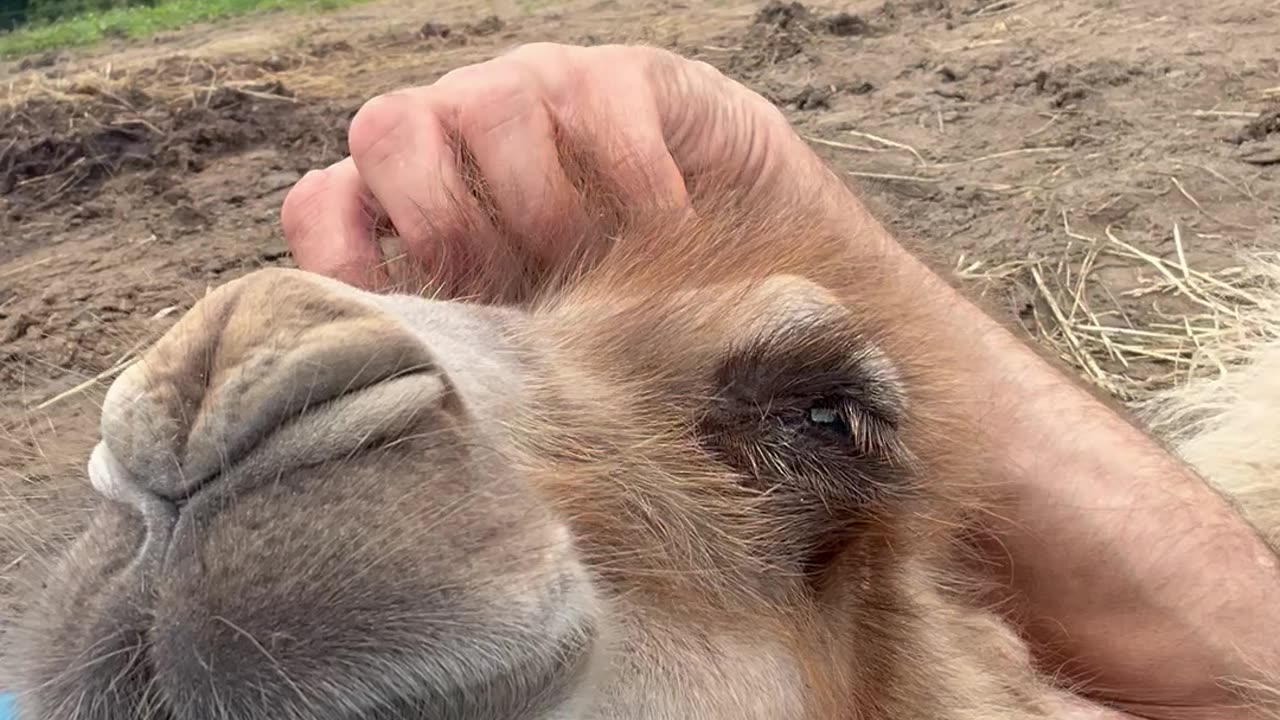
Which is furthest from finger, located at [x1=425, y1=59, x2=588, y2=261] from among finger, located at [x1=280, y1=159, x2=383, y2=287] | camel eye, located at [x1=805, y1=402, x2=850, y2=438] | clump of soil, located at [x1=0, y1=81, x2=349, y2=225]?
clump of soil, located at [x1=0, y1=81, x2=349, y2=225]

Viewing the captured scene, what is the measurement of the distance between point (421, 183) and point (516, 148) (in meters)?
0.15

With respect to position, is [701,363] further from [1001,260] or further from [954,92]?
[954,92]

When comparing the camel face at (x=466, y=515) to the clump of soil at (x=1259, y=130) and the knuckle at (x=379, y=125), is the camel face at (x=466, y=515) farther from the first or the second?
the clump of soil at (x=1259, y=130)

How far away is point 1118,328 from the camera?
3719 mm

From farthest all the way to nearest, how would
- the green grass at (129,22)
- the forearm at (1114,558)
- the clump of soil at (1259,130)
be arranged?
the green grass at (129,22) < the clump of soil at (1259,130) < the forearm at (1114,558)

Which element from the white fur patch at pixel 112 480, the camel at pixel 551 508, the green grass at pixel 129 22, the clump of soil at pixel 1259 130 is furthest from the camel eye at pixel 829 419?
the green grass at pixel 129 22

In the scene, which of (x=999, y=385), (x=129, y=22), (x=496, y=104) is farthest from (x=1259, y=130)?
(x=129, y=22)

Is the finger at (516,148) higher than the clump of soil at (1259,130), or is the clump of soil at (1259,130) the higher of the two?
the finger at (516,148)

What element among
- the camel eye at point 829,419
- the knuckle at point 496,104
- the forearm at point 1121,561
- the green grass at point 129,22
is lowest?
the green grass at point 129,22

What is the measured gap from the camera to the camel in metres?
0.90

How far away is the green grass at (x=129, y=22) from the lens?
12.6 meters

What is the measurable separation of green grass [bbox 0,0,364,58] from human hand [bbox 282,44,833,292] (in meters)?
12.0

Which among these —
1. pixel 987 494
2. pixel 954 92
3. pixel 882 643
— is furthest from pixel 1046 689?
pixel 954 92

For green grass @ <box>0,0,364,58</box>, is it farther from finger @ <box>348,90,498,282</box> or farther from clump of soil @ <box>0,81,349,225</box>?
finger @ <box>348,90,498,282</box>
